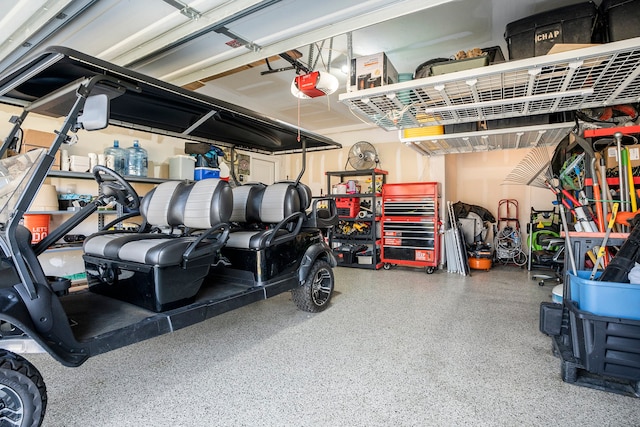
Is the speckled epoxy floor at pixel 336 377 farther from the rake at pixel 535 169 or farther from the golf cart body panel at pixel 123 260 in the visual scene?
the rake at pixel 535 169

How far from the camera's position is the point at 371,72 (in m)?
3.18

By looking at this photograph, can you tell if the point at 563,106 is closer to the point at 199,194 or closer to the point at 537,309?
the point at 537,309

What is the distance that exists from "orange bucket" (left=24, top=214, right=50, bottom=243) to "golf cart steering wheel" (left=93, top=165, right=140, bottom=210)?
1.98 m

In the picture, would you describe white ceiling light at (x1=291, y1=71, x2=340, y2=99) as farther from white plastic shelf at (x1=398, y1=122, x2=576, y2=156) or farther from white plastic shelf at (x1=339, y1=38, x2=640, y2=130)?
white plastic shelf at (x1=398, y1=122, x2=576, y2=156)

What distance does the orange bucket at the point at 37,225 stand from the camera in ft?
11.9

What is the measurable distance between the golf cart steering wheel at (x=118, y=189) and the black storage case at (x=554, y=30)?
3.39 m

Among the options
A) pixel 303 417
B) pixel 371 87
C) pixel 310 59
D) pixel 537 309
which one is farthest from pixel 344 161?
pixel 303 417

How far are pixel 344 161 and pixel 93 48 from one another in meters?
5.30

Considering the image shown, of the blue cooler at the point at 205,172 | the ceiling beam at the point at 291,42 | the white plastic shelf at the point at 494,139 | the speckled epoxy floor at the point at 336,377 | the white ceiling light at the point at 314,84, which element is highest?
the ceiling beam at the point at 291,42

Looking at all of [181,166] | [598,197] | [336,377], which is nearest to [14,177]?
[336,377]

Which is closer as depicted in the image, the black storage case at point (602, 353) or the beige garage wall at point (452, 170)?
the black storage case at point (602, 353)

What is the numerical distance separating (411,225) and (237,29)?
4.24 metres

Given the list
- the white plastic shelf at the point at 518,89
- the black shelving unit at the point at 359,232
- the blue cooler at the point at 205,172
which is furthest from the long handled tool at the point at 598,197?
the blue cooler at the point at 205,172

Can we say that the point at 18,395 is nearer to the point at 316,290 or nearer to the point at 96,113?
A: the point at 96,113
